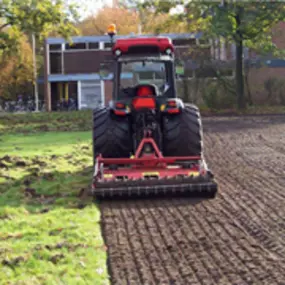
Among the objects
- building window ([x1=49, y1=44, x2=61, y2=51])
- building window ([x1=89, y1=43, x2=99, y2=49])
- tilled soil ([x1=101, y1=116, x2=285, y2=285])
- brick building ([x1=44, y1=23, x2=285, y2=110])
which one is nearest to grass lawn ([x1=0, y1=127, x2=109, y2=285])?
tilled soil ([x1=101, y1=116, x2=285, y2=285])

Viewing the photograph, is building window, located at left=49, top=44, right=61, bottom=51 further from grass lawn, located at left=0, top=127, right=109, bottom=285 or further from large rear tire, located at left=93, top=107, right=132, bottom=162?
large rear tire, located at left=93, top=107, right=132, bottom=162

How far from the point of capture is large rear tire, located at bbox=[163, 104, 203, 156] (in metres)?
9.96

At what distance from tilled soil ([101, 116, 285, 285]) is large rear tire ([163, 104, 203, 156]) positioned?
0.78 meters

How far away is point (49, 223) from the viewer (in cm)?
732

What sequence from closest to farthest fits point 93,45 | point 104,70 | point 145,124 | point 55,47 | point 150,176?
point 150,176 < point 145,124 < point 104,70 < point 93,45 < point 55,47


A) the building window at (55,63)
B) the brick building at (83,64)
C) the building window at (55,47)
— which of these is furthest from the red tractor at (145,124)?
the building window at (55,63)

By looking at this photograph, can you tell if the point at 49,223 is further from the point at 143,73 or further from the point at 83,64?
the point at 83,64

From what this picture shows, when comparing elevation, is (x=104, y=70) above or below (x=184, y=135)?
above

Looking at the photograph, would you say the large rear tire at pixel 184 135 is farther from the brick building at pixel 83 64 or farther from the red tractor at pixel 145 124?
the brick building at pixel 83 64

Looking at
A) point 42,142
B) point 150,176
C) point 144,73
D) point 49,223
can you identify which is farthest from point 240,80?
point 49,223

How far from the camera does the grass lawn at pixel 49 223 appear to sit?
548 centimetres

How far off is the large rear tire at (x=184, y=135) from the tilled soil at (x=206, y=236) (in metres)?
0.78

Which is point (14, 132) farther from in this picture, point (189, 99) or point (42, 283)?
point (42, 283)

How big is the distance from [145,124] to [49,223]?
9.78ft
